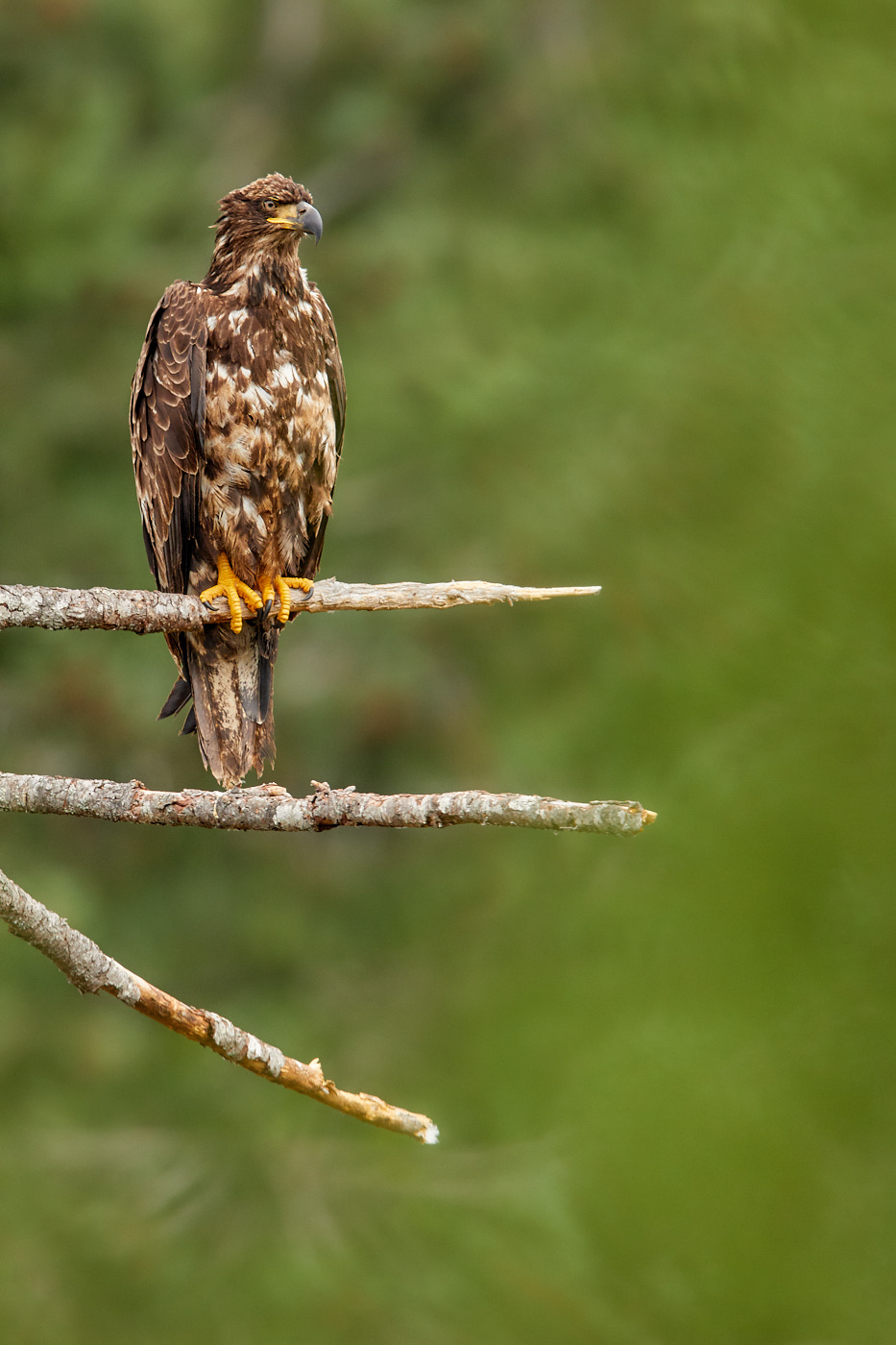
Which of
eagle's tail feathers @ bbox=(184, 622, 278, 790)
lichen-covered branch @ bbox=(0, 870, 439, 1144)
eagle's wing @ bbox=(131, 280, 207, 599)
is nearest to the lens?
lichen-covered branch @ bbox=(0, 870, 439, 1144)

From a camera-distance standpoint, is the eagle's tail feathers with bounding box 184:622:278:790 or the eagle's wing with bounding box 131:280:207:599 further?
the eagle's tail feathers with bounding box 184:622:278:790

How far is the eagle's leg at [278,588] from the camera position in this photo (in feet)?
12.5

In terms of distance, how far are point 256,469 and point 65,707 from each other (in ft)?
12.5

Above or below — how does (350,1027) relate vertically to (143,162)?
below

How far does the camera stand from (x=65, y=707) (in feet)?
24.2

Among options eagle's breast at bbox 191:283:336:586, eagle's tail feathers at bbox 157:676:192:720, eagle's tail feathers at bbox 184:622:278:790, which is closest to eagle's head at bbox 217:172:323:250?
eagle's breast at bbox 191:283:336:586

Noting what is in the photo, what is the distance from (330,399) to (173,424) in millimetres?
466

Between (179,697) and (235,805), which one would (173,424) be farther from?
(235,805)

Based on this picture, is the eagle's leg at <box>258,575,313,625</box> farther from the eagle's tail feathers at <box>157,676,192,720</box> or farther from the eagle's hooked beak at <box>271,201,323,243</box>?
the eagle's hooked beak at <box>271,201,323,243</box>

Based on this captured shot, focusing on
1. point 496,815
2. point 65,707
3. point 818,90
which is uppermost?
point 65,707

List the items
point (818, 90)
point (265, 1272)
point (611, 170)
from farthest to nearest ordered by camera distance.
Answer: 1. point (611, 170)
2. point (265, 1272)
3. point (818, 90)

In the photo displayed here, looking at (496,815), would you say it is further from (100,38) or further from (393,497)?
(100,38)

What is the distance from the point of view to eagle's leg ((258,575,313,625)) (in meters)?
3.82

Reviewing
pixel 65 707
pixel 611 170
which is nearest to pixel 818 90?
pixel 65 707
